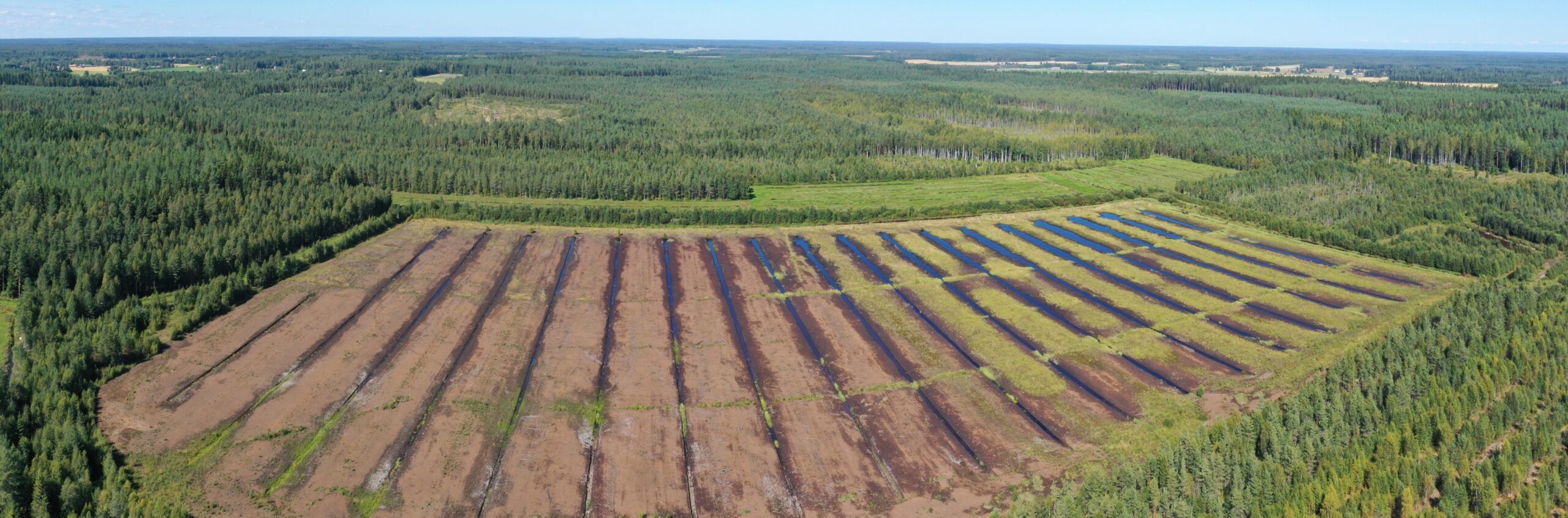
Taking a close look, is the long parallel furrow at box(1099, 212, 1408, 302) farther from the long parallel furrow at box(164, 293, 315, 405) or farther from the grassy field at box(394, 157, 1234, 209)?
the long parallel furrow at box(164, 293, 315, 405)

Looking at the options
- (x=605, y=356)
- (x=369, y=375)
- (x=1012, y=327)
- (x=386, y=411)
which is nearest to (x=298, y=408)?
(x=386, y=411)

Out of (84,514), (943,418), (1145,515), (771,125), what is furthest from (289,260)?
(771,125)

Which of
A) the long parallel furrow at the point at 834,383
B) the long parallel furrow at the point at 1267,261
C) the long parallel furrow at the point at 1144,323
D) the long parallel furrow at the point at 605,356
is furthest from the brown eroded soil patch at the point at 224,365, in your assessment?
the long parallel furrow at the point at 1267,261

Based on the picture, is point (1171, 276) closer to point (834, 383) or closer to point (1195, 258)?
point (1195, 258)

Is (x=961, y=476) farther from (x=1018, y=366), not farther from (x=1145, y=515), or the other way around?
(x=1018, y=366)

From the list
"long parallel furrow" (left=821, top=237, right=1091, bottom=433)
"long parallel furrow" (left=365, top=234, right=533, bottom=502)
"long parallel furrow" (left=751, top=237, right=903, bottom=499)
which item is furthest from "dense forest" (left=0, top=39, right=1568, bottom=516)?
"long parallel furrow" (left=365, top=234, right=533, bottom=502)

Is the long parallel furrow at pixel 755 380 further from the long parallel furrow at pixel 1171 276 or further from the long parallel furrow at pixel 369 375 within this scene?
the long parallel furrow at pixel 1171 276
